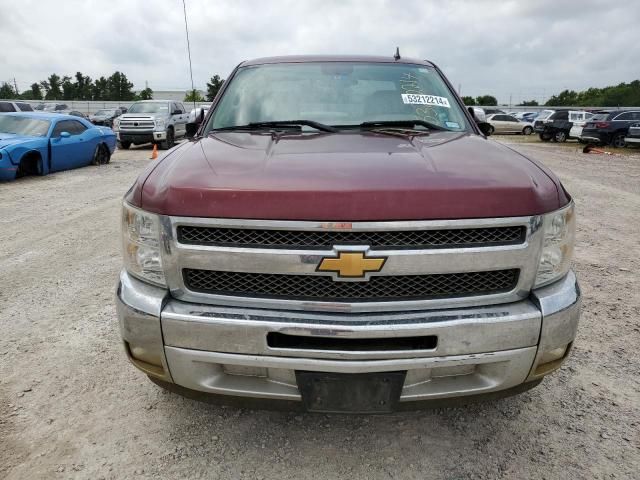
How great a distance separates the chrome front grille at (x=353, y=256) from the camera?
1869mm

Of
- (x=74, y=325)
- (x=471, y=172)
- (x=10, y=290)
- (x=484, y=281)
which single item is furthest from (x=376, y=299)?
(x=10, y=290)

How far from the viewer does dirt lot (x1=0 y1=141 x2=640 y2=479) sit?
221 centimetres

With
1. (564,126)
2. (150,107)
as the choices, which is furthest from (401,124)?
(564,126)

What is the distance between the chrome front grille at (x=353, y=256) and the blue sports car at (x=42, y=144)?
32.7 feet

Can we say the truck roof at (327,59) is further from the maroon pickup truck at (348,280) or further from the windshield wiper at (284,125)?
the maroon pickup truck at (348,280)

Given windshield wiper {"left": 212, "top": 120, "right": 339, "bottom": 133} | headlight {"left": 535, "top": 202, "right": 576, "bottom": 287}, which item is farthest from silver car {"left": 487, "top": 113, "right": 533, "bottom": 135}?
headlight {"left": 535, "top": 202, "right": 576, "bottom": 287}

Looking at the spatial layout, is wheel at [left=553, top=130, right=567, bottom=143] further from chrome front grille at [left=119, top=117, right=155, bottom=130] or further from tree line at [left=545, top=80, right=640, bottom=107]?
tree line at [left=545, top=80, right=640, bottom=107]

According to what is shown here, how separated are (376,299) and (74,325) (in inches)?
104

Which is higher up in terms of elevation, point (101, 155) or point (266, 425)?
point (266, 425)

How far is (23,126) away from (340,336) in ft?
38.6

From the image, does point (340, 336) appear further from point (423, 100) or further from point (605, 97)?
point (605, 97)

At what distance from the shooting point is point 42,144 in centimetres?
1083

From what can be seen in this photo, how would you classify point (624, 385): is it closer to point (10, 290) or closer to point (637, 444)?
point (637, 444)

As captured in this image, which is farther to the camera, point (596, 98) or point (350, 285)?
point (596, 98)
